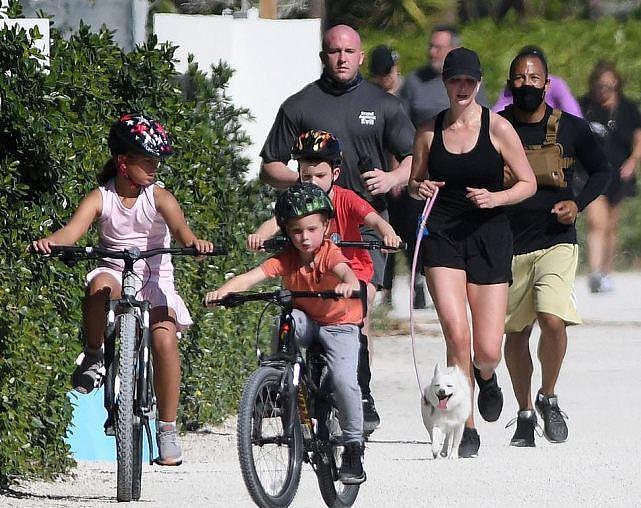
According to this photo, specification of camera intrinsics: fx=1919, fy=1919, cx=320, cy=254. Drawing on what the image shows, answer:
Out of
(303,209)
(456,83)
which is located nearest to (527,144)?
(456,83)

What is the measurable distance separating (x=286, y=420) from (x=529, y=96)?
3.11 meters

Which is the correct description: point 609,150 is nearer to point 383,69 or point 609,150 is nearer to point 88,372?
point 383,69

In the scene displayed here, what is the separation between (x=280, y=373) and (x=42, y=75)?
1609 millimetres

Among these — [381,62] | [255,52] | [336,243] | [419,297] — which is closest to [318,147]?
[336,243]

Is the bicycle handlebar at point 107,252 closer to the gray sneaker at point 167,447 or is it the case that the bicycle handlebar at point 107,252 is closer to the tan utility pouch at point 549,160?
the gray sneaker at point 167,447

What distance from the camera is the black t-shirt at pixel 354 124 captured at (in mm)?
9570

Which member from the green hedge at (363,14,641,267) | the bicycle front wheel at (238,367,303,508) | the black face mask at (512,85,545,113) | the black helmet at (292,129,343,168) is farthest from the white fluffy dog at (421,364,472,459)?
the green hedge at (363,14,641,267)

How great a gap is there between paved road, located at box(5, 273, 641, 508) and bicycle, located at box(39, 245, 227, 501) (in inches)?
8.4

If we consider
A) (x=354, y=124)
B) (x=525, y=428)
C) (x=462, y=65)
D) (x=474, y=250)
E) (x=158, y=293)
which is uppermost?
(x=462, y=65)

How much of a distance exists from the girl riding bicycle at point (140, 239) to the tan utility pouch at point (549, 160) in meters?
2.39

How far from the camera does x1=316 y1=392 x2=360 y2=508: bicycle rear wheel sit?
290 inches

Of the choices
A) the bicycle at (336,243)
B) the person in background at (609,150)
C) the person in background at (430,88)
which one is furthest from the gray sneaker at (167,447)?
the person in background at (609,150)

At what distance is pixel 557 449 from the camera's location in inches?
370

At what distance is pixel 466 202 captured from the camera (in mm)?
9000
